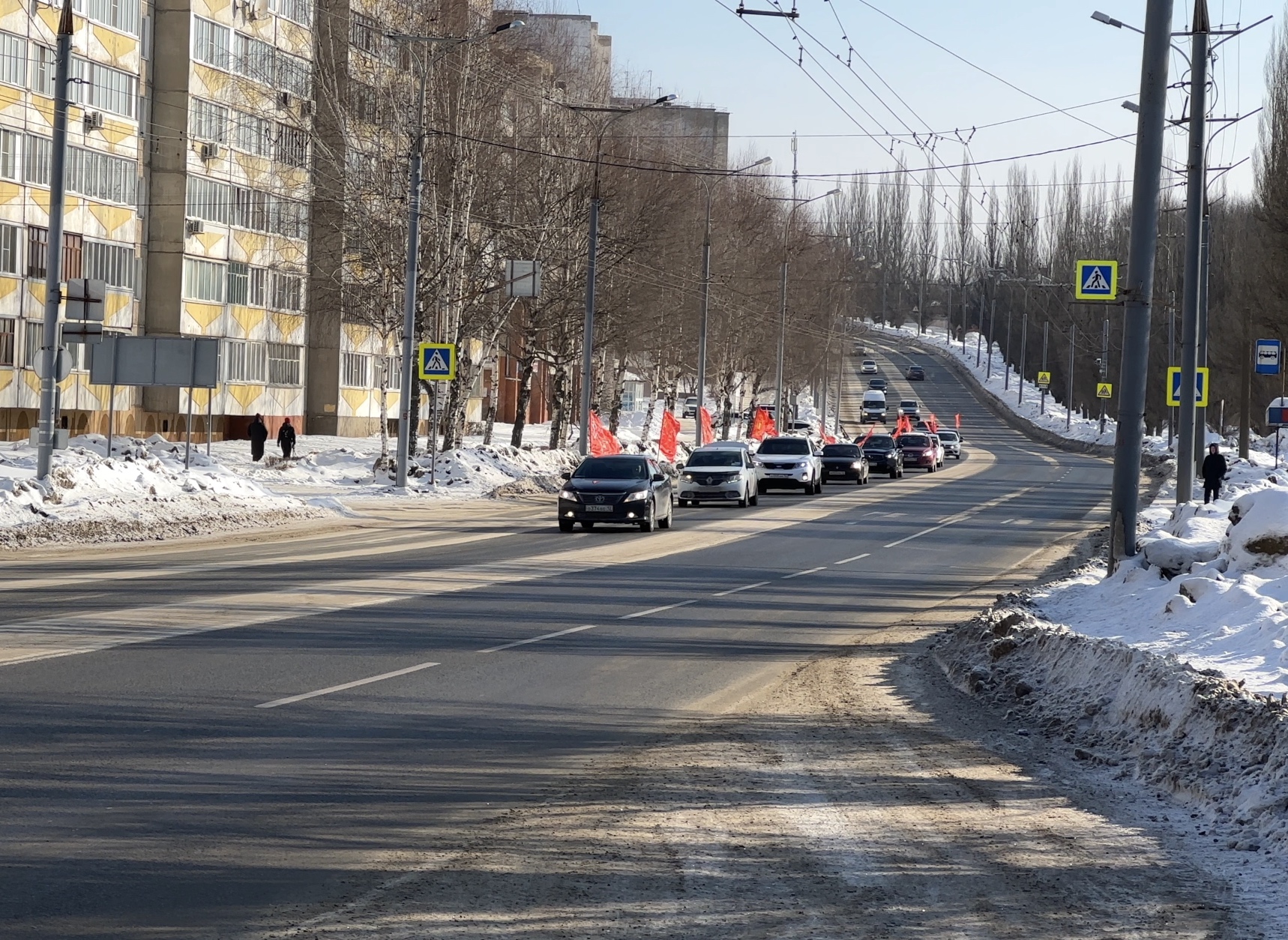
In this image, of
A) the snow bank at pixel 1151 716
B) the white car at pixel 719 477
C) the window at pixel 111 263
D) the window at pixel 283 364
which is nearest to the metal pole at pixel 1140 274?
the snow bank at pixel 1151 716

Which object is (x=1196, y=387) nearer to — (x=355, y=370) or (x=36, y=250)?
(x=36, y=250)

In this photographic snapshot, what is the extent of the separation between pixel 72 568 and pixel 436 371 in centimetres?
1654

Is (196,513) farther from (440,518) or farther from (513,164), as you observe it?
(513,164)

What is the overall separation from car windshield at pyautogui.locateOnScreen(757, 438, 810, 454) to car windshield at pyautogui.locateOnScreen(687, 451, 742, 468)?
279 inches

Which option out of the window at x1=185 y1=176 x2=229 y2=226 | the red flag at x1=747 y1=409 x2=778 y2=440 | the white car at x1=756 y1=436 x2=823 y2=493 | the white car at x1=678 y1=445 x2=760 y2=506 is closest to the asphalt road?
the white car at x1=678 y1=445 x2=760 y2=506

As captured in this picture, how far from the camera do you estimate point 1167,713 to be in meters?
9.79

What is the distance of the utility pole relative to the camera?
29.0 meters

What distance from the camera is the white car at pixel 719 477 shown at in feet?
135

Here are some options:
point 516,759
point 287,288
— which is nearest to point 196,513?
point 516,759

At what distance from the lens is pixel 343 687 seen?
11406 millimetres

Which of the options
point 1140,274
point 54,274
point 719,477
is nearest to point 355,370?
point 719,477

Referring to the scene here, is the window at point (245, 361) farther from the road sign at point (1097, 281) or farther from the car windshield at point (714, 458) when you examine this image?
the road sign at point (1097, 281)

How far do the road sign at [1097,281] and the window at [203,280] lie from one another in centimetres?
4476

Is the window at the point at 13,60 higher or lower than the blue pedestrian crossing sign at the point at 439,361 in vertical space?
higher
